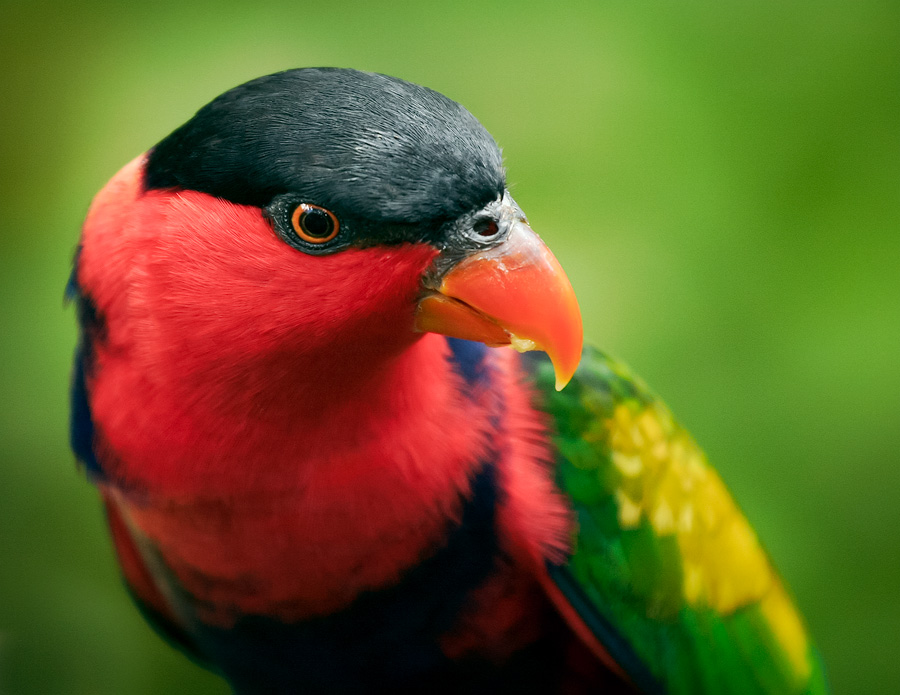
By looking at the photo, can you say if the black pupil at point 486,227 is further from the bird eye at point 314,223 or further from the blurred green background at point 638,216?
the blurred green background at point 638,216

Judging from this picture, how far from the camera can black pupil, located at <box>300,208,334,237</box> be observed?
3.35 ft

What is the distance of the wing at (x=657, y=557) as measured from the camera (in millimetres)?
1495

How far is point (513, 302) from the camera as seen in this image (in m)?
1.10

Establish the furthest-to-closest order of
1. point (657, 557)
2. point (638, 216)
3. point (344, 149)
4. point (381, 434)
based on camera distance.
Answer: point (638, 216), point (657, 557), point (381, 434), point (344, 149)

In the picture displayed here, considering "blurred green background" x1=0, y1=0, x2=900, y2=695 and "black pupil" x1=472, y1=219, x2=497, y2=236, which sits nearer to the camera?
"black pupil" x1=472, y1=219, x2=497, y2=236

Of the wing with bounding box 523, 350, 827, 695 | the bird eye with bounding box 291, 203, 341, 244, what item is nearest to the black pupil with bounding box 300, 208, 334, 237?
the bird eye with bounding box 291, 203, 341, 244

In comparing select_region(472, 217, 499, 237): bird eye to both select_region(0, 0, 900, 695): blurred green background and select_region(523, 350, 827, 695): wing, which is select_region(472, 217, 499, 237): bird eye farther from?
select_region(0, 0, 900, 695): blurred green background

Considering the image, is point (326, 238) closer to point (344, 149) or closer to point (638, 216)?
point (344, 149)

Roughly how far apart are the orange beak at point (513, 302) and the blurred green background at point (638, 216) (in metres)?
1.17

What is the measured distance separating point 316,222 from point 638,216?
5.25 ft

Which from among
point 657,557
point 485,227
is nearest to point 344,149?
point 485,227

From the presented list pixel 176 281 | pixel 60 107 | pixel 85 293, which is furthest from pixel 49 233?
pixel 176 281

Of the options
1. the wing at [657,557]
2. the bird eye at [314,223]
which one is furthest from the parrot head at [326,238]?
the wing at [657,557]

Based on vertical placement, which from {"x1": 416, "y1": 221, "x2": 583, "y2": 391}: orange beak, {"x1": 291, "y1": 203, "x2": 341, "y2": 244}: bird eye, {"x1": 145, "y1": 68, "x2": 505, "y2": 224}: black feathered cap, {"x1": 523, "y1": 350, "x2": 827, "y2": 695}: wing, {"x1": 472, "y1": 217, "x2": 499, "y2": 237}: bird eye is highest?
{"x1": 145, "y1": 68, "x2": 505, "y2": 224}: black feathered cap
